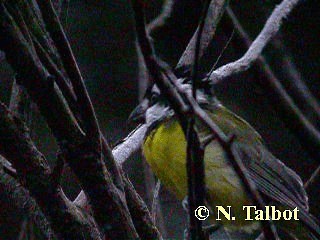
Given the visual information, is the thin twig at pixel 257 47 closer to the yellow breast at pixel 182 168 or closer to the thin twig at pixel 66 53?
the yellow breast at pixel 182 168

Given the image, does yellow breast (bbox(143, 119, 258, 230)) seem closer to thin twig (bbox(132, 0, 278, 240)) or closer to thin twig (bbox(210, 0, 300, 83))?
thin twig (bbox(210, 0, 300, 83))

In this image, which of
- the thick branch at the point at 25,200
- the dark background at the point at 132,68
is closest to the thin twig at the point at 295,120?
the dark background at the point at 132,68

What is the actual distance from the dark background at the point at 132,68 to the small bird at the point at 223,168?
2.47ft

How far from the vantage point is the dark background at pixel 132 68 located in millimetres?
2488

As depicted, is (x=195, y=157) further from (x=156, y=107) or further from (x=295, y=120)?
(x=295, y=120)

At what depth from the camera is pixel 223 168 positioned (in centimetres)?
151

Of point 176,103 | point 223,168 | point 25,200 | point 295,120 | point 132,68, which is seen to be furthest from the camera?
point 132,68

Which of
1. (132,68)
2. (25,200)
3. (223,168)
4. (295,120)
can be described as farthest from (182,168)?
(132,68)

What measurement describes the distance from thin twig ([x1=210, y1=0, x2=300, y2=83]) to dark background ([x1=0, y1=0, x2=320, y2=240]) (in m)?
0.74

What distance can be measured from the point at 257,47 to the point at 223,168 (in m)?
0.31

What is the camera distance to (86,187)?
82 centimetres

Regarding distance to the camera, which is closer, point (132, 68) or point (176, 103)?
point (176, 103)

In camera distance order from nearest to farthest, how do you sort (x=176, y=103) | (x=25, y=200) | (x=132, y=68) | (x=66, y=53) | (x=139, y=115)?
(x=176, y=103)
(x=66, y=53)
(x=25, y=200)
(x=139, y=115)
(x=132, y=68)

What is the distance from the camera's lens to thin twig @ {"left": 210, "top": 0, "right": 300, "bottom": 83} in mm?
1591
